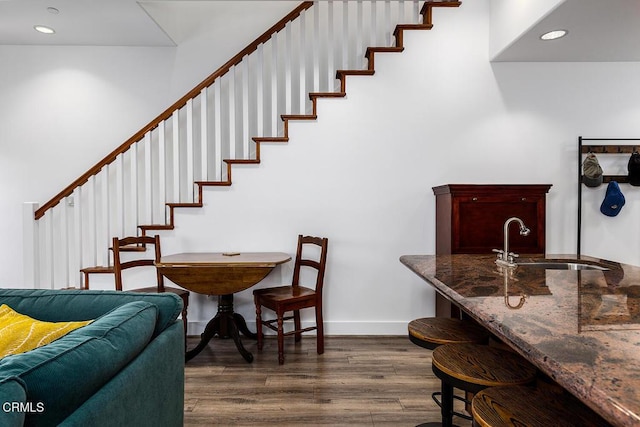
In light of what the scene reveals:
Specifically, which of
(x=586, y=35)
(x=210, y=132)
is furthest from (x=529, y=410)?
(x=210, y=132)

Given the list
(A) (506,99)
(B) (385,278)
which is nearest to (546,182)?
(A) (506,99)

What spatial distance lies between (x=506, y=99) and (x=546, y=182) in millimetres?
788

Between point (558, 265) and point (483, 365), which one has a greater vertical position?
point (558, 265)

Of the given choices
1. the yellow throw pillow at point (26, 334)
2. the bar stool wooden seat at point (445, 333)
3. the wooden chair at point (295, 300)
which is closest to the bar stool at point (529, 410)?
the bar stool wooden seat at point (445, 333)

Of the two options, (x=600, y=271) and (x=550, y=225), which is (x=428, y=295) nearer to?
(x=550, y=225)

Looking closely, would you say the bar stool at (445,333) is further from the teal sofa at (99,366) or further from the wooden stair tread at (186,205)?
the wooden stair tread at (186,205)

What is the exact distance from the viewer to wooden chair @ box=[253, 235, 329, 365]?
9.32 feet

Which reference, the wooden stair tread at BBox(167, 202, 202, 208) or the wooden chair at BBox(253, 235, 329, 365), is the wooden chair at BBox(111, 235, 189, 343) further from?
the wooden chair at BBox(253, 235, 329, 365)

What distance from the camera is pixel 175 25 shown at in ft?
13.3

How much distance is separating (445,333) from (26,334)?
1.49 meters

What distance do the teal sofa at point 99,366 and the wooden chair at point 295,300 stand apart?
1301 millimetres

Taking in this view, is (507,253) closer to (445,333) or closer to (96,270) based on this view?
(445,333)

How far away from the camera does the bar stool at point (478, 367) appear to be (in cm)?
128

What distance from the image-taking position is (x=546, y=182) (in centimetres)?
350
